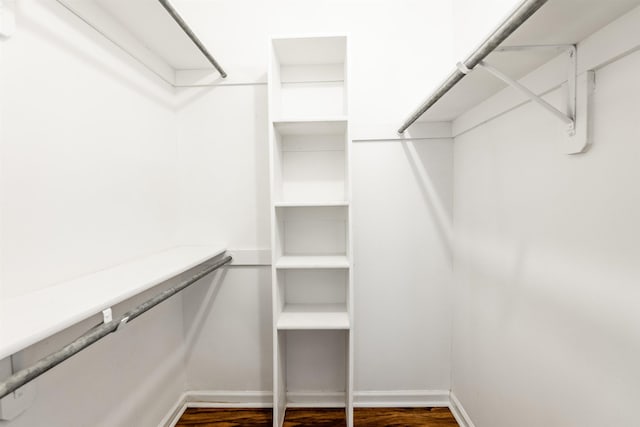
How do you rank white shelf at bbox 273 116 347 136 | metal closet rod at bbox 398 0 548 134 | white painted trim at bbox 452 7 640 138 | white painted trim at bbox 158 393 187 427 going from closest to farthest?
metal closet rod at bbox 398 0 548 134 → white painted trim at bbox 452 7 640 138 → white shelf at bbox 273 116 347 136 → white painted trim at bbox 158 393 187 427

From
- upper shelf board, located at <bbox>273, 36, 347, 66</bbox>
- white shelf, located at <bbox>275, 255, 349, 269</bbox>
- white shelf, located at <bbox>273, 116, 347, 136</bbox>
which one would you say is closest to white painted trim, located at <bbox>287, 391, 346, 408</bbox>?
white shelf, located at <bbox>275, 255, 349, 269</bbox>

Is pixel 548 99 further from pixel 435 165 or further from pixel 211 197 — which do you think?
pixel 211 197

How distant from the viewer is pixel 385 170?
1713 mm

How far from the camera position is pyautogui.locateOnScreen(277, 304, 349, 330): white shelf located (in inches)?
57.9

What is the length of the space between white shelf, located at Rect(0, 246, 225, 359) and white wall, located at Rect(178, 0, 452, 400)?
1.85 ft

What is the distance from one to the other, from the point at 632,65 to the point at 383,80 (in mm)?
1136

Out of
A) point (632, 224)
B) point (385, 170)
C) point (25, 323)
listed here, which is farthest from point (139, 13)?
point (632, 224)

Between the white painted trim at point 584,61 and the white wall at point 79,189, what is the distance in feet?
4.96

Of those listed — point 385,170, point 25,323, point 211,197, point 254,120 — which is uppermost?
point 254,120

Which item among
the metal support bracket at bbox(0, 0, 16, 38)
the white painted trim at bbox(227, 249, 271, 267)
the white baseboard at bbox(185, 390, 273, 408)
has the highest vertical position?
the metal support bracket at bbox(0, 0, 16, 38)

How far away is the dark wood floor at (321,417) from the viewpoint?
5.33 feet

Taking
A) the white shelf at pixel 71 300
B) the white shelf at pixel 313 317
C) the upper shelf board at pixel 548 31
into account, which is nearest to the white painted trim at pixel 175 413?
the white shelf at pixel 313 317

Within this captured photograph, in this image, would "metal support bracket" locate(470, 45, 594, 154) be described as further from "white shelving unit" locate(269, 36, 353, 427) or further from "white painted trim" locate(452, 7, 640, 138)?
"white shelving unit" locate(269, 36, 353, 427)

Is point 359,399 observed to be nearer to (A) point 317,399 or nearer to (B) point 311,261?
(A) point 317,399
